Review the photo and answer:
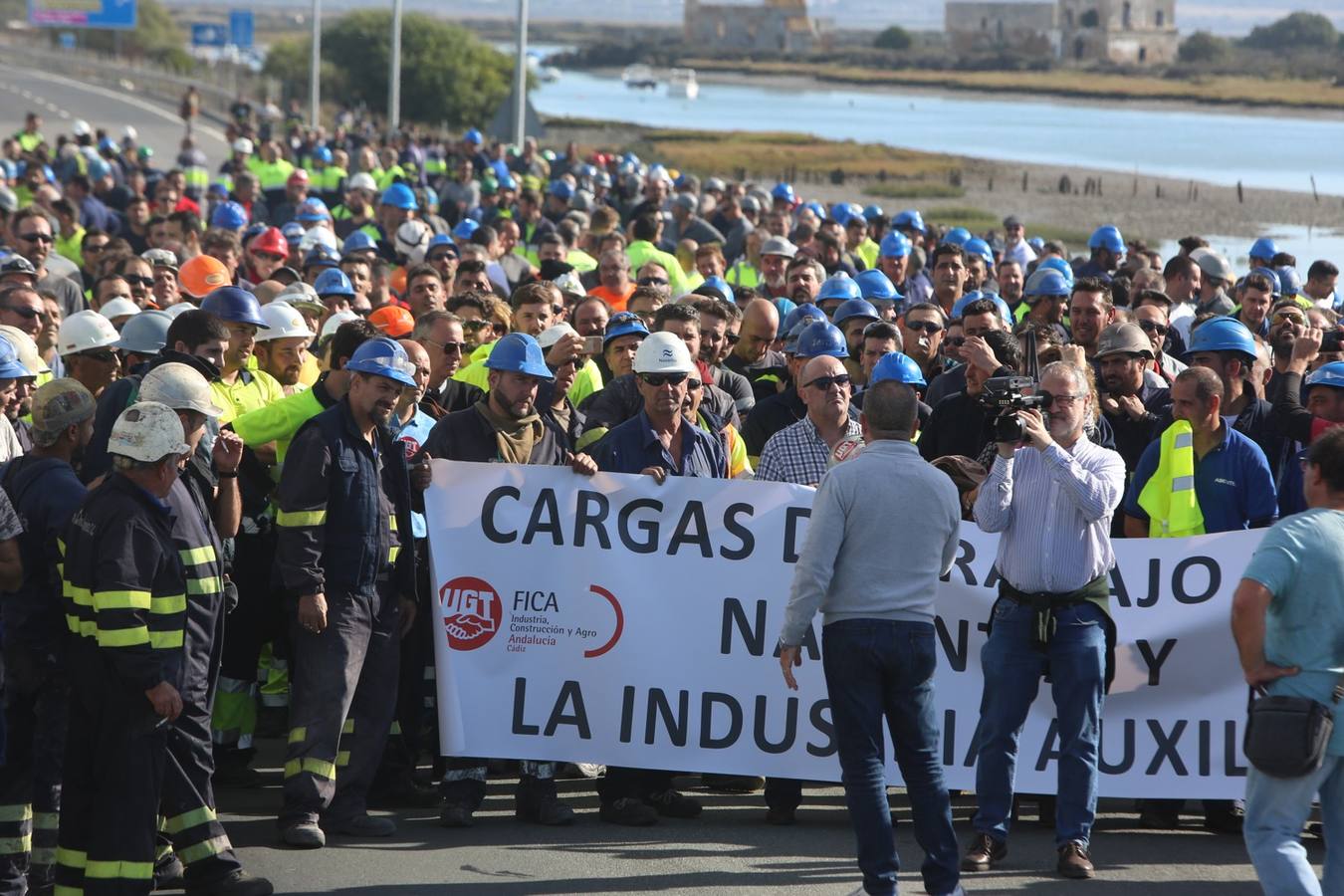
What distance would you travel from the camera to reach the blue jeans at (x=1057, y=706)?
7559 mm

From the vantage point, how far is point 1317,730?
621 centimetres

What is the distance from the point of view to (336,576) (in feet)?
26.0

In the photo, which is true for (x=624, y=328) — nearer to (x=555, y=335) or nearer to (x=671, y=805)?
(x=555, y=335)

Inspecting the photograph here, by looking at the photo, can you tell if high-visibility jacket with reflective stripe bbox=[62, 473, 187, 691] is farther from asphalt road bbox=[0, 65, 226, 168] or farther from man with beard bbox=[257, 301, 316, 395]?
asphalt road bbox=[0, 65, 226, 168]

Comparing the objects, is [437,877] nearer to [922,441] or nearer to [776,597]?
[776,597]

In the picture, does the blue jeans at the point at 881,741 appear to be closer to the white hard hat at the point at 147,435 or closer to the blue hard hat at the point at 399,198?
the white hard hat at the point at 147,435

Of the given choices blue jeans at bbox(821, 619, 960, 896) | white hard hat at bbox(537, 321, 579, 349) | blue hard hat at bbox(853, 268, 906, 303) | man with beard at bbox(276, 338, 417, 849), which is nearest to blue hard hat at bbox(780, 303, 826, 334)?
blue hard hat at bbox(853, 268, 906, 303)

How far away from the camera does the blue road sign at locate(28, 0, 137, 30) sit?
342 ft

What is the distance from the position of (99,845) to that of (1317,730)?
4201mm

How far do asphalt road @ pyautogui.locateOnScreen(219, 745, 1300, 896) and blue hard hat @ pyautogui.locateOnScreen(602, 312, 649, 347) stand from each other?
2.85 metres

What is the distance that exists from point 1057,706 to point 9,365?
176 inches

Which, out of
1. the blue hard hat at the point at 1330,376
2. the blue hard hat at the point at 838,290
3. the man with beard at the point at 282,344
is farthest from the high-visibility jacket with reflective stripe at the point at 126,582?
the blue hard hat at the point at 838,290

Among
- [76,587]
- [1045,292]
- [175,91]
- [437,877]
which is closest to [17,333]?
[76,587]

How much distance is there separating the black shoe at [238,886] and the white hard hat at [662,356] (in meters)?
2.75
